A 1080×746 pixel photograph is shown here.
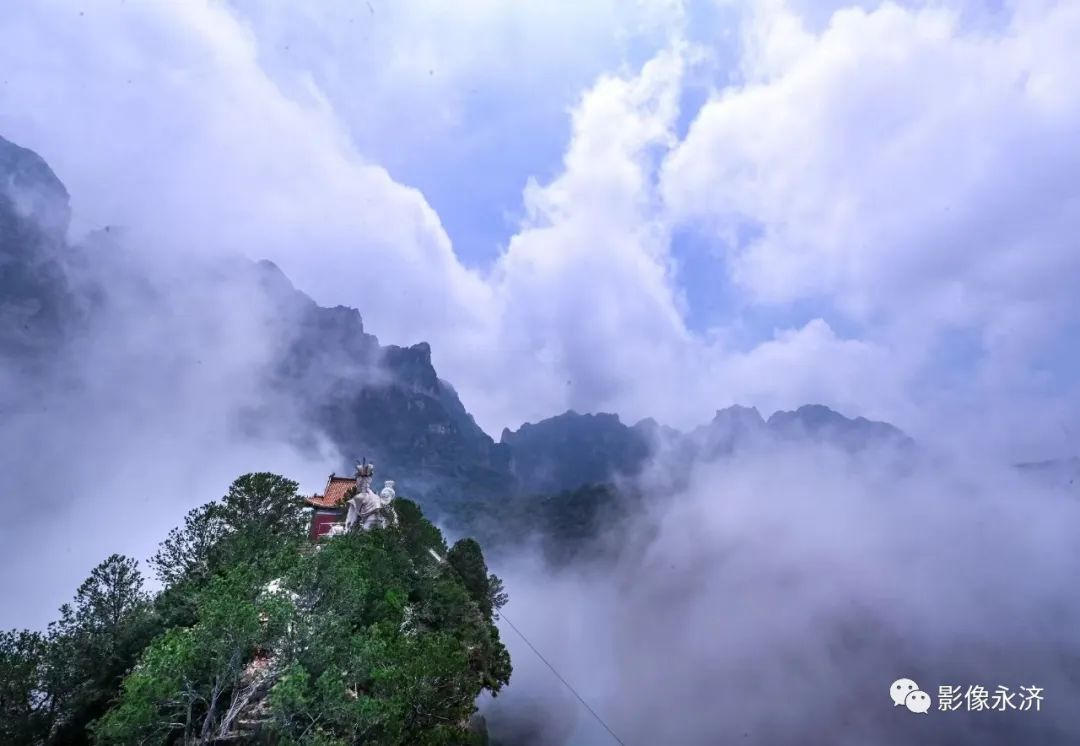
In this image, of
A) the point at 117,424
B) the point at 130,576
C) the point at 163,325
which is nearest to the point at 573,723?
the point at 130,576

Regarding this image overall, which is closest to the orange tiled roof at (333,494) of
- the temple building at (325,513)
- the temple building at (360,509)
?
the temple building at (325,513)

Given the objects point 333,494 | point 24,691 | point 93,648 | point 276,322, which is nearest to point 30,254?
point 276,322

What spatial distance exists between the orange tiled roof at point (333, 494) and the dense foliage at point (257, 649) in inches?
676

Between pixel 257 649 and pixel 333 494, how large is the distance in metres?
38.1

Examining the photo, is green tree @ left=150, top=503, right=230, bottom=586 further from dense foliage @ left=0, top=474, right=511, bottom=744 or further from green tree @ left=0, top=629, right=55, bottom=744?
green tree @ left=0, top=629, right=55, bottom=744

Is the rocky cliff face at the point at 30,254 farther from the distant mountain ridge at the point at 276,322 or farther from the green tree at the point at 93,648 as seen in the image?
the green tree at the point at 93,648

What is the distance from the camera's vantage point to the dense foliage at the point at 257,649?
15.8m

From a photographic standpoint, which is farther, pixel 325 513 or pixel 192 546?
pixel 325 513

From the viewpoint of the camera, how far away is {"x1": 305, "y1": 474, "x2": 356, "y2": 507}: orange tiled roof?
52.2 meters

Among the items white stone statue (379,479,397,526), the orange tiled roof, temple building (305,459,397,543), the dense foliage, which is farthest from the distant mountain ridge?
the dense foliage

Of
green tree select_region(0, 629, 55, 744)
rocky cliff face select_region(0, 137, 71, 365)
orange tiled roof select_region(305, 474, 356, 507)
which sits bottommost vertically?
green tree select_region(0, 629, 55, 744)

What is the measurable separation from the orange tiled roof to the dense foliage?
17.2 m

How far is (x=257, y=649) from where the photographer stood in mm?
18719

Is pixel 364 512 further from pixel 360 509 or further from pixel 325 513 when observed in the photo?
pixel 325 513
